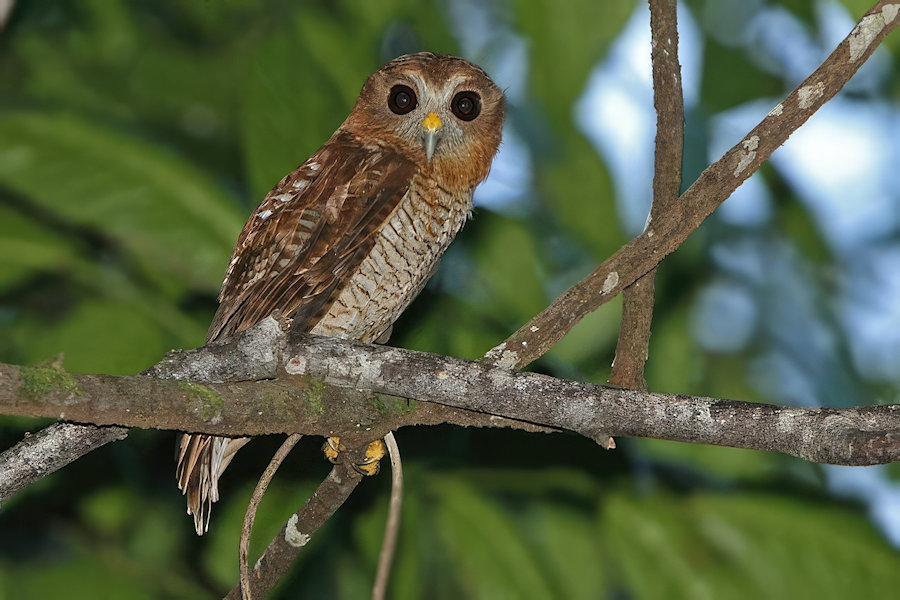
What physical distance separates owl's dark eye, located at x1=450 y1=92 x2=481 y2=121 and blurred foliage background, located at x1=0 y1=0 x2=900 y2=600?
568 millimetres

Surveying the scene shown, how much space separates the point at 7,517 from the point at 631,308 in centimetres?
274

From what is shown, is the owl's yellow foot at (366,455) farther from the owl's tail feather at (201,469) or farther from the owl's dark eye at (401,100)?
the owl's dark eye at (401,100)

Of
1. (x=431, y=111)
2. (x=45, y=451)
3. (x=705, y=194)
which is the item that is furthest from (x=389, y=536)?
(x=431, y=111)

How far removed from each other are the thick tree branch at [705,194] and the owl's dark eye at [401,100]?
3.37ft

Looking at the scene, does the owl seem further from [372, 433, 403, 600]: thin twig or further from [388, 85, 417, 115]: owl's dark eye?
[372, 433, 403, 600]: thin twig

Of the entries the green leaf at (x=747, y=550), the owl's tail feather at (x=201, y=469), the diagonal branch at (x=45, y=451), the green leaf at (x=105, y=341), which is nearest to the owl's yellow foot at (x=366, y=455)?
the owl's tail feather at (x=201, y=469)

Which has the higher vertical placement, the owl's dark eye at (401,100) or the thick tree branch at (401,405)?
the owl's dark eye at (401,100)

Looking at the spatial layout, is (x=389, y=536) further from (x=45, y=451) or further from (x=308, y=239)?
(x=308, y=239)

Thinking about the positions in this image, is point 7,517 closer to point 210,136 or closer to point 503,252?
point 210,136

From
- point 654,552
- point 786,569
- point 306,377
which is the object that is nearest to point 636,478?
point 654,552

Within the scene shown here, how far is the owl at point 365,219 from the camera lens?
259 cm

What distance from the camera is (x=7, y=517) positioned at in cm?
361

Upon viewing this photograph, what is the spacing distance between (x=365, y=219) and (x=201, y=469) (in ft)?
2.92

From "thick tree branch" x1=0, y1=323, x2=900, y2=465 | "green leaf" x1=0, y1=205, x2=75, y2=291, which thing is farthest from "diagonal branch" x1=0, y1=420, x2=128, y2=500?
"green leaf" x1=0, y1=205, x2=75, y2=291
